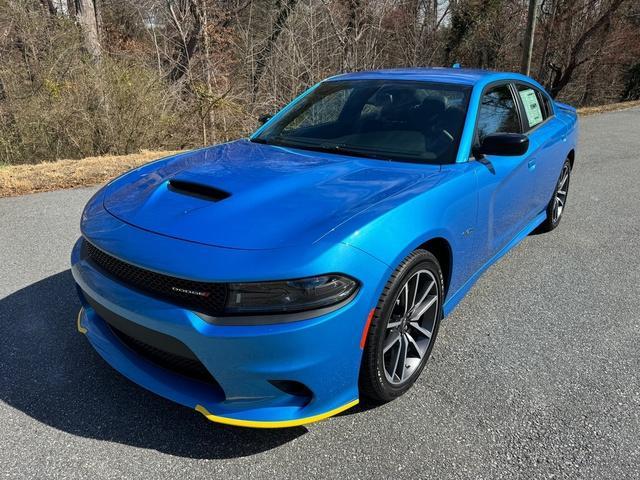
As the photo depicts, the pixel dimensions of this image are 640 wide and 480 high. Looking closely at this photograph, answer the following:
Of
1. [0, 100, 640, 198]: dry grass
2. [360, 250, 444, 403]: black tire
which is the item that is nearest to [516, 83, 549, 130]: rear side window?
[360, 250, 444, 403]: black tire

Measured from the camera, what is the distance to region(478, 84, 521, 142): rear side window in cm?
329

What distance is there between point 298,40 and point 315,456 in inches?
429

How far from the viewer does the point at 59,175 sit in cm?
672

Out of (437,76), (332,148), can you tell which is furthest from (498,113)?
(332,148)

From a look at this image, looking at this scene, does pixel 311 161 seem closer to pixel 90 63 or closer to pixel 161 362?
pixel 161 362

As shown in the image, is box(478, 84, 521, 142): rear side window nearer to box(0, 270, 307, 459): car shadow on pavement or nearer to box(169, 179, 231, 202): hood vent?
box(169, 179, 231, 202): hood vent

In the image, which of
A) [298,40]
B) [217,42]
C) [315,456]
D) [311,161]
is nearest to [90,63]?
[217,42]

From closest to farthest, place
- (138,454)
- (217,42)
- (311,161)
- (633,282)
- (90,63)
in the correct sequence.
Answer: (138,454) → (311,161) → (633,282) → (90,63) → (217,42)

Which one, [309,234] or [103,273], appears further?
[103,273]

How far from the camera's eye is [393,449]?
2186 mm

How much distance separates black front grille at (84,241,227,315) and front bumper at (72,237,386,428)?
4cm

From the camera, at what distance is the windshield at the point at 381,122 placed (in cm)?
305

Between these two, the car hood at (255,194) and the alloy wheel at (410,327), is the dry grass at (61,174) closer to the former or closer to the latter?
the car hood at (255,194)

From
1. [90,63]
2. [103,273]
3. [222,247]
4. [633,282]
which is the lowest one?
[633,282]
